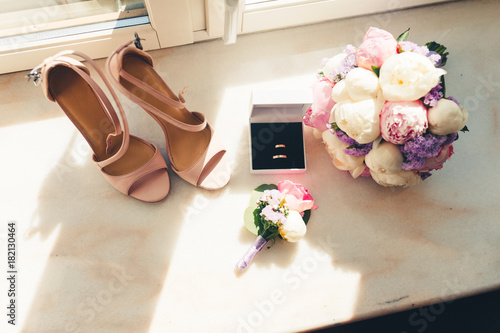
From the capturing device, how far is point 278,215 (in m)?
0.93

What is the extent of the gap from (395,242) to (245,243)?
1.46 ft

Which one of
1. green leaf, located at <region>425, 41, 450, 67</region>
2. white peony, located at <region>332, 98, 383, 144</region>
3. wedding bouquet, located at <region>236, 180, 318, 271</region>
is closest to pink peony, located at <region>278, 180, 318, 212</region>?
wedding bouquet, located at <region>236, 180, 318, 271</region>

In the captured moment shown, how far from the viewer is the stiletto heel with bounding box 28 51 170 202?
904mm

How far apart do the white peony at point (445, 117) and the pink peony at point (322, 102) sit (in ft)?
0.81

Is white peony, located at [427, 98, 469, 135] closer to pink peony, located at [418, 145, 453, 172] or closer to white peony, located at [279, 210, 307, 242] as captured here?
pink peony, located at [418, 145, 453, 172]

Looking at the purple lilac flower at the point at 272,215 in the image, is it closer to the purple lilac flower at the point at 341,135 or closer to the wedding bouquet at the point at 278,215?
the wedding bouquet at the point at 278,215

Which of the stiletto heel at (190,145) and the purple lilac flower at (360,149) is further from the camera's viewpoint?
the stiletto heel at (190,145)

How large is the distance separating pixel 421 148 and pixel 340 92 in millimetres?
218

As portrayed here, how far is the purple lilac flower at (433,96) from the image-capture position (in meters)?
0.76

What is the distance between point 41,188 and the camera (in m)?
1.04

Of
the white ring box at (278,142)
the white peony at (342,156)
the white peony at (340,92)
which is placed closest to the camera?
the white peony at (340,92)

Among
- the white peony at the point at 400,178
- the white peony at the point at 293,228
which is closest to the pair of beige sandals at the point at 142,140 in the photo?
the white peony at the point at 293,228

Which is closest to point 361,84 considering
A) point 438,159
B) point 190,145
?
point 438,159

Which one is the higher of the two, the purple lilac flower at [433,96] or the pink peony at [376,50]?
the pink peony at [376,50]
